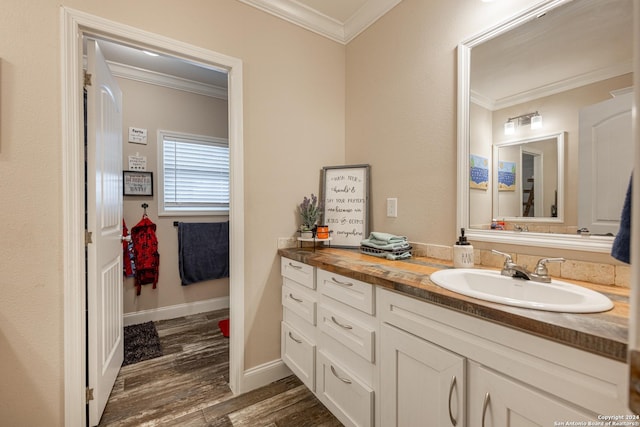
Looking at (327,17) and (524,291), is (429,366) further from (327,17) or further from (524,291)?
(327,17)

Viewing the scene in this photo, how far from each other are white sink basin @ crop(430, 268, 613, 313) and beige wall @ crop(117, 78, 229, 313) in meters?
2.84

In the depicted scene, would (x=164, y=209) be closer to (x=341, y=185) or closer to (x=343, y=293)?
(x=341, y=185)

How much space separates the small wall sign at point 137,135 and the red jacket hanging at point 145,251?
2.56 ft

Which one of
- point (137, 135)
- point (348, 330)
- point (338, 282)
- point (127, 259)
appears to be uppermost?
point (137, 135)

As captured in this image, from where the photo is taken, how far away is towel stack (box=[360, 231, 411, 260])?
5.25 ft

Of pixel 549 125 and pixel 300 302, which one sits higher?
pixel 549 125

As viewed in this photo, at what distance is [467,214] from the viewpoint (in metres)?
1.49

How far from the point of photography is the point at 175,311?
3.03 m

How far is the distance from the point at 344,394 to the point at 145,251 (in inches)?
96.5

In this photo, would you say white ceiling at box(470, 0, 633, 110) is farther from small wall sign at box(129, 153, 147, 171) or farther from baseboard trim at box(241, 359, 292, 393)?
small wall sign at box(129, 153, 147, 171)

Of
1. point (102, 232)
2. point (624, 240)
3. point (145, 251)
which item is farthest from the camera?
point (145, 251)

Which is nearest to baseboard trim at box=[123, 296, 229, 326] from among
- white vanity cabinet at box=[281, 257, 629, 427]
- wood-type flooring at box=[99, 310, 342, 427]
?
→ wood-type flooring at box=[99, 310, 342, 427]

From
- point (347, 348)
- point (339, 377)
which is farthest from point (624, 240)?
point (339, 377)

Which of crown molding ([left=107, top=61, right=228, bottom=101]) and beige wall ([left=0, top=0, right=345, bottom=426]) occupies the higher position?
crown molding ([left=107, top=61, right=228, bottom=101])
